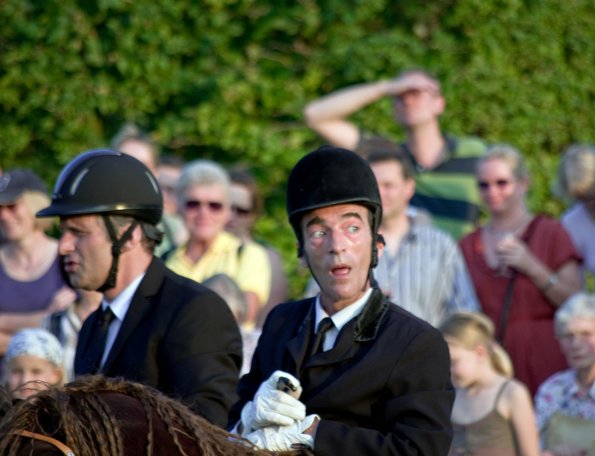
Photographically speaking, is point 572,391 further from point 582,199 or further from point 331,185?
point 331,185

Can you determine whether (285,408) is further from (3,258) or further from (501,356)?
(3,258)

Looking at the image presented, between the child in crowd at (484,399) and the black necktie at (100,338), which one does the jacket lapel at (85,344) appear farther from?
the child in crowd at (484,399)

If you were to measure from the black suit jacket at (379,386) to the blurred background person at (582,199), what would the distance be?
478cm

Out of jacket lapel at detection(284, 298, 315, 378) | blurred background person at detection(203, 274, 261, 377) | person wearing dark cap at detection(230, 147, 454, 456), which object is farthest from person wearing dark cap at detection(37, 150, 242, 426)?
blurred background person at detection(203, 274, 261, 377)

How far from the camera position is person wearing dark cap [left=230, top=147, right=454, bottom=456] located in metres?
3.87

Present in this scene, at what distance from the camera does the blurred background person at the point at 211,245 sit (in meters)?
8.37

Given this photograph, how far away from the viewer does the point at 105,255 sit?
16.5 ft

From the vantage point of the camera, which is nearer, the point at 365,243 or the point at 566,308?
the point at 365,243

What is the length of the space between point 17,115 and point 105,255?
728 cm

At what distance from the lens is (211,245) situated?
844cm

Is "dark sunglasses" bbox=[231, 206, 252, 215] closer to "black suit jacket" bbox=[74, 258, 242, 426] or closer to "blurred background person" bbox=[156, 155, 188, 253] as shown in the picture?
"blurred background person" bbox=[156, 155, 188, 253]

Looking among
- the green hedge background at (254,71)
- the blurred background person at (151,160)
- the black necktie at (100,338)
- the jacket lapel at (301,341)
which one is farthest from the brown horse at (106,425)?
the green hedge background at (254,71)

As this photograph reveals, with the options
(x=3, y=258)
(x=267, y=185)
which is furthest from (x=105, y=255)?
(x=267, y=185)

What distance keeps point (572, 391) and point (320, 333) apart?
3.71 meters
